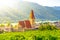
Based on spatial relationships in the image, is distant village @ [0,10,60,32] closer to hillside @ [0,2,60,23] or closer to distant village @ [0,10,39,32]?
distant village @ [0,10,39,32]

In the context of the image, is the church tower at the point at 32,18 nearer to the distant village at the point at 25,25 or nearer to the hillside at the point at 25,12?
the distant village at the point at 25,25

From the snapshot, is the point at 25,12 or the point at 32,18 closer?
the point at 32,18

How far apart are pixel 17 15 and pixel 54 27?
1460 millimetres

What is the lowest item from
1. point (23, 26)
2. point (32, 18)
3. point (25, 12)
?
point (23, 26)

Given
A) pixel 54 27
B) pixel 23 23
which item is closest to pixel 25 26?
pixel 23 23

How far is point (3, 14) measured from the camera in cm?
970

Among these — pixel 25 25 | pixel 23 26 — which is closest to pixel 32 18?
pixel 25 25

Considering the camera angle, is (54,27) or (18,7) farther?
(18,7)

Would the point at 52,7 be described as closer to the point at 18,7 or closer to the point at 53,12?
the point at 53,12

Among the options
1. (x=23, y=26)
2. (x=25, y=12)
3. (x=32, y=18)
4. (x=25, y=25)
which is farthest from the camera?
(x=25, y=12)

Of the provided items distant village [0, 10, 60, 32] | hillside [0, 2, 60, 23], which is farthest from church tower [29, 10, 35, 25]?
hillside [0, 2, 60, 23]

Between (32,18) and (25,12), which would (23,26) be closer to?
(32,18)

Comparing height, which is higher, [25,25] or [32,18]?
[32,18]

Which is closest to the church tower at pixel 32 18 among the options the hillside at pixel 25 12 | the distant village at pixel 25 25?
the distant village at pixel 25 25
